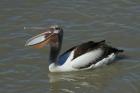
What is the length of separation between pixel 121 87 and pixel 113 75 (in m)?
0.78

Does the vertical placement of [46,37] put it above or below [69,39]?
above

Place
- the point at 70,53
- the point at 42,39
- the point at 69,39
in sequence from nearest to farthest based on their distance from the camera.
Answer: the point at 42,39 → the point at 70,53 → the point at 69,39

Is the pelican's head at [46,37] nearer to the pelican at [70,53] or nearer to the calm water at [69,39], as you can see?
the pelican at [70,53]

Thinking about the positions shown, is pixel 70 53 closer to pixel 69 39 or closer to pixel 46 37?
pixel 46 37

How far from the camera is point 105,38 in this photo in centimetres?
1259

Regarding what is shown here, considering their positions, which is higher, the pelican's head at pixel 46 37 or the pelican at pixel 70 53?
the pelican's head at pixel 46 37

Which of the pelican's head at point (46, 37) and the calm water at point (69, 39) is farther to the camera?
the pelican's head at point (46, 37)

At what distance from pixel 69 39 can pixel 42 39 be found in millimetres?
1393

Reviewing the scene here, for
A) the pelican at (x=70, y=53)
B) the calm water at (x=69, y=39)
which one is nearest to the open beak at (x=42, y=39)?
the pelican at (x=70, y=53)

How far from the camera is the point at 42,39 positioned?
11.2 metres

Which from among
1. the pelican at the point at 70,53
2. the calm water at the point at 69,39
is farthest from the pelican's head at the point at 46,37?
the calm water at the point at 69,39

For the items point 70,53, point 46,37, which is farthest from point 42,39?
point 70,53

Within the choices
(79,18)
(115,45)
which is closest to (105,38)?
(115,45)

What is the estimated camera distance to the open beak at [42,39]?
1118cm
